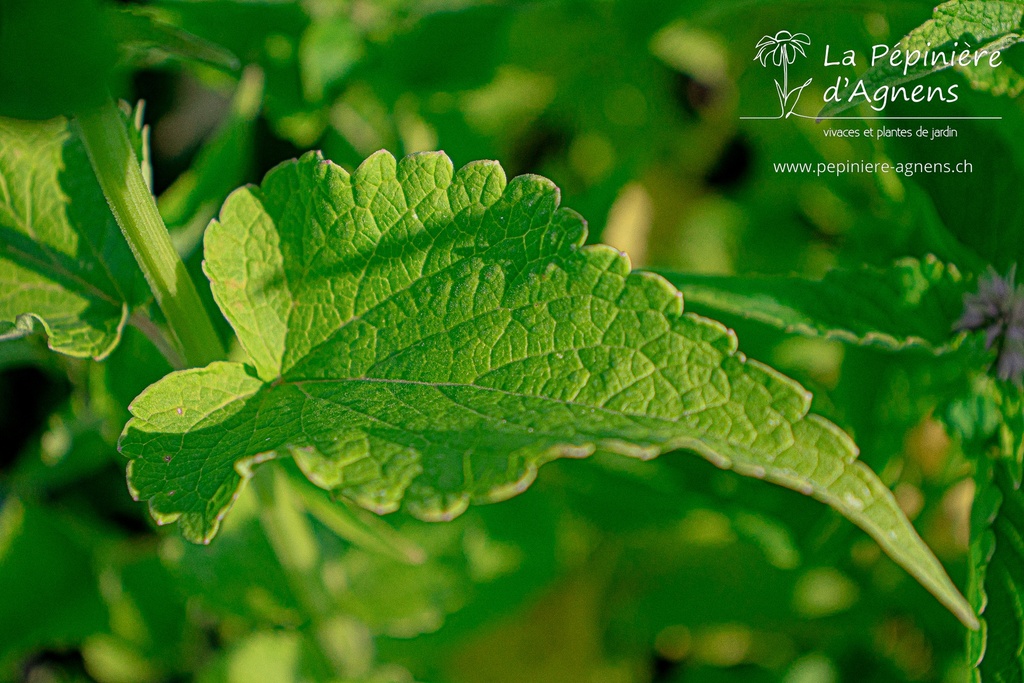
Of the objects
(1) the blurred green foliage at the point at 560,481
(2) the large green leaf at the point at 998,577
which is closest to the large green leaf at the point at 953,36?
(1) the blurred green foliage at the point at 560,481

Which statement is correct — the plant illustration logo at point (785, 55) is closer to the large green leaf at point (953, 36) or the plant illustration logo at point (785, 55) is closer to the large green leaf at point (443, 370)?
the large green leaf at point (953, 36)

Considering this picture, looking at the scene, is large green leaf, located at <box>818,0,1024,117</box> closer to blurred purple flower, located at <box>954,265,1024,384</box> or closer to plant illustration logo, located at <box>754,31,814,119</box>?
blurred purple flower, located at <box>954,265,1024,384</box>

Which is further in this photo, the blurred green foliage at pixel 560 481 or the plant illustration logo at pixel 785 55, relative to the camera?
the plant illustration logo at pixel 785 55

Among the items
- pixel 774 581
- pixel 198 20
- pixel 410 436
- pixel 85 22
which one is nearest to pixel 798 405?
pixel 410 436

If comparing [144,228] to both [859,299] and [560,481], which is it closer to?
[859,299]

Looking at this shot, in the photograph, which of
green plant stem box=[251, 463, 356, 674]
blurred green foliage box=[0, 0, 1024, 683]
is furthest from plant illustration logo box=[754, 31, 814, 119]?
green plant stem box=[251, 463, 356, 674]

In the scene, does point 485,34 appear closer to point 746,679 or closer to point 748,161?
point 748,161
